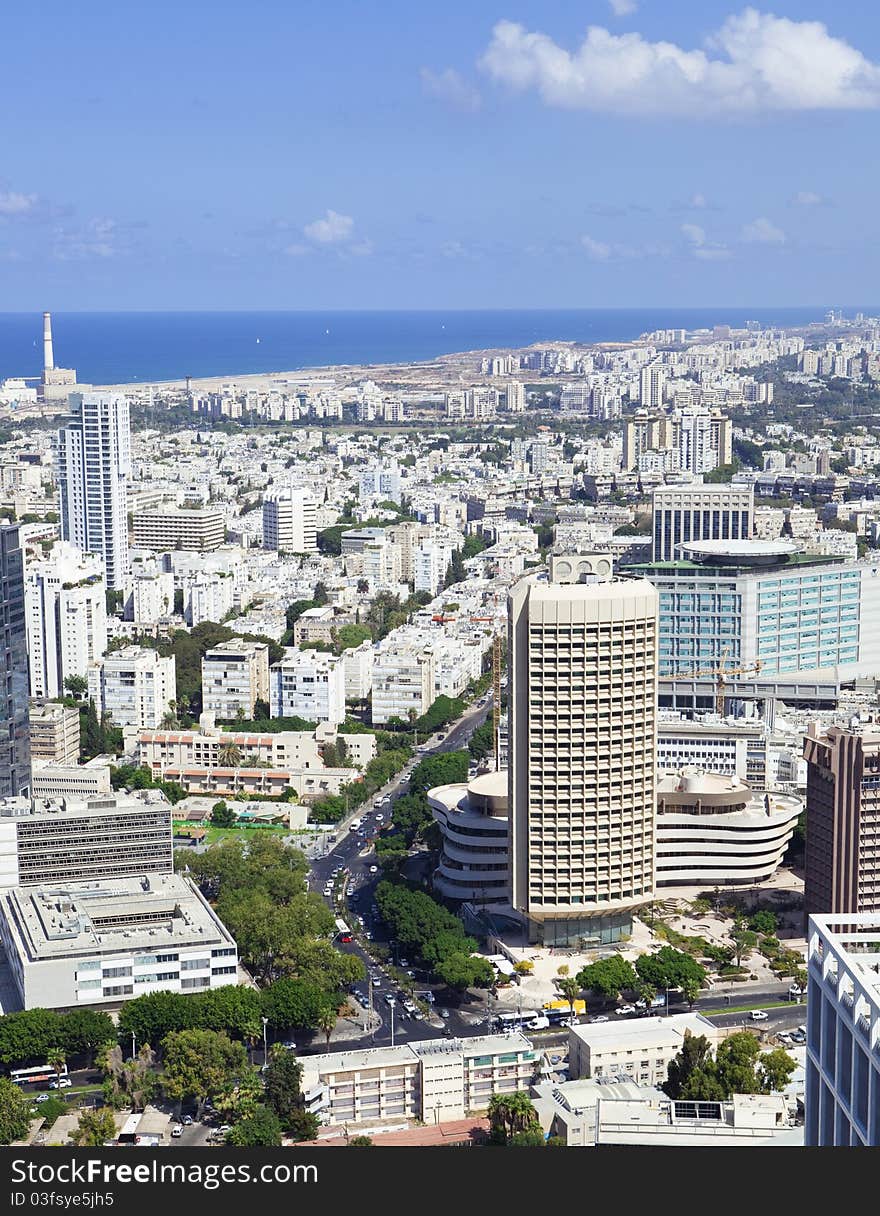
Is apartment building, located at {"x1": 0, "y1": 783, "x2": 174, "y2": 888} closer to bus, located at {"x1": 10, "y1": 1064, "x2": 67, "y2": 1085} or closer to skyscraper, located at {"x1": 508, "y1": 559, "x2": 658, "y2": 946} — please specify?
bus, located at {"x1": 10, "y1": 1064, "x2": 67, "y2": 1085}

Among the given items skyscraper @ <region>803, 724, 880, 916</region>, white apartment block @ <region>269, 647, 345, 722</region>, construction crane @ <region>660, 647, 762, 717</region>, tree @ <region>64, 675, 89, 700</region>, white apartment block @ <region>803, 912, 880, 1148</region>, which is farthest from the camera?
tree @ <region>64, 675, 89, 700</region>

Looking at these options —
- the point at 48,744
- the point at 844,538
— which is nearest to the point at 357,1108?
the point at 48,744

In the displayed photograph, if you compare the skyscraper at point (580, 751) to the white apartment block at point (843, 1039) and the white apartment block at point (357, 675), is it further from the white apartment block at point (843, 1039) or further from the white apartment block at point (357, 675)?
the white apartment block at point (357, 675)

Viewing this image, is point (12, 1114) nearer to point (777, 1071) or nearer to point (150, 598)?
point (777, 1071)

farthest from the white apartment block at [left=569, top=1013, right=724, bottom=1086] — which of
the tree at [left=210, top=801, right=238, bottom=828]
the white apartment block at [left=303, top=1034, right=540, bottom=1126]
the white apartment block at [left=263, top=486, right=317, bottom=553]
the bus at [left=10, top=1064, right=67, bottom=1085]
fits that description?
the white apartment block at [left=263, top=486, right=317, bottom=553]

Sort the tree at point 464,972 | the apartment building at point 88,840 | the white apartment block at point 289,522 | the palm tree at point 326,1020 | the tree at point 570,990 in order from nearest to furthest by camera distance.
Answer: the palm tree at point 326,1020 < the tree at point 570,990 < the tree at point 464,972 < the apartment building at point 88,840 < the white apartment block at point 289,522

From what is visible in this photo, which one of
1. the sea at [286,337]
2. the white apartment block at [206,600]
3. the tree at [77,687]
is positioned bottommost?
the tree at [77,687]

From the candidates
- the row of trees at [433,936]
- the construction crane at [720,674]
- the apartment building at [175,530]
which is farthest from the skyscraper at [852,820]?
the apartment building at [175,530]
